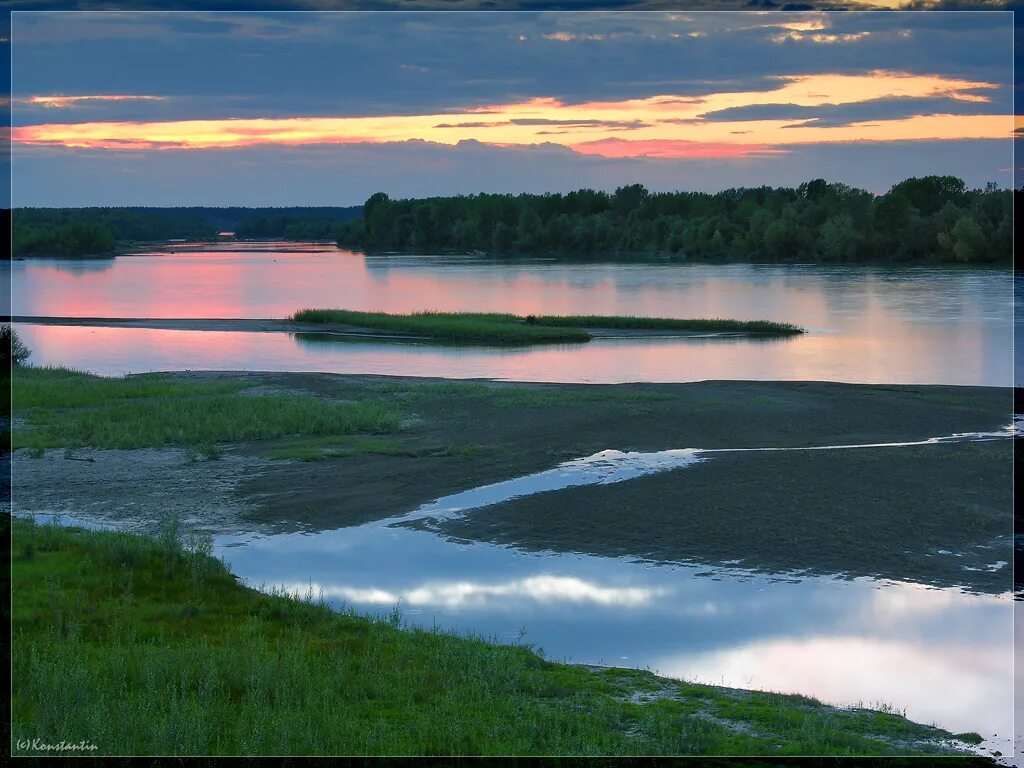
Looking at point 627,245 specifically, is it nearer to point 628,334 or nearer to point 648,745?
point 628,334

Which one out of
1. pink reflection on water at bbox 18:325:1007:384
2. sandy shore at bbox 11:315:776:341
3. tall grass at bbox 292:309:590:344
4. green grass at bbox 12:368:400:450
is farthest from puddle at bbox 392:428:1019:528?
sandy shore at bbox 11:315:776:341

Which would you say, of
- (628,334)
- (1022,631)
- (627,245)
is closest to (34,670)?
(1022,631)

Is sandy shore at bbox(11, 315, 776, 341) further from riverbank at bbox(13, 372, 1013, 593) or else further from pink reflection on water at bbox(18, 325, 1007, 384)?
riverbank at bbox(13, 372, 1013, 593)

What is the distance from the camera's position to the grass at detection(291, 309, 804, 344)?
60.7m

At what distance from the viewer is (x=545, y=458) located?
24734mm

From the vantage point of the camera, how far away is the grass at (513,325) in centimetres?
6066

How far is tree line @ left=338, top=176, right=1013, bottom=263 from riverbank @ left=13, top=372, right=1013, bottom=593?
3533 inches

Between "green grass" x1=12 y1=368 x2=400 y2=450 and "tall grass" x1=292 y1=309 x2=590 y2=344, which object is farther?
"tall grass" x1=292 y1=309 x2=590 y2=344

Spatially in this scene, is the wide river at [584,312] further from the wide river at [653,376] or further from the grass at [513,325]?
→ the grass at [513,325]

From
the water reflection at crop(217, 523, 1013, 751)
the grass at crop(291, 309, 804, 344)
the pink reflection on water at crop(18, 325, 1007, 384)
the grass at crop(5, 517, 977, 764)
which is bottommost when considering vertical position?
the water reflection at crop(217, 523, 1013, 751)

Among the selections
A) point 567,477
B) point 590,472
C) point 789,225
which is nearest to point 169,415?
point 567,477

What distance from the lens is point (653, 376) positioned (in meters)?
43.6

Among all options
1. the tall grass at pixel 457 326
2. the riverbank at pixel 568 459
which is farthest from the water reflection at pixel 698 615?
the tall grass at pixel 457 326

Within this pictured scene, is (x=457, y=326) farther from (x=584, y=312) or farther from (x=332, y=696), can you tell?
(x=332, y=696)
